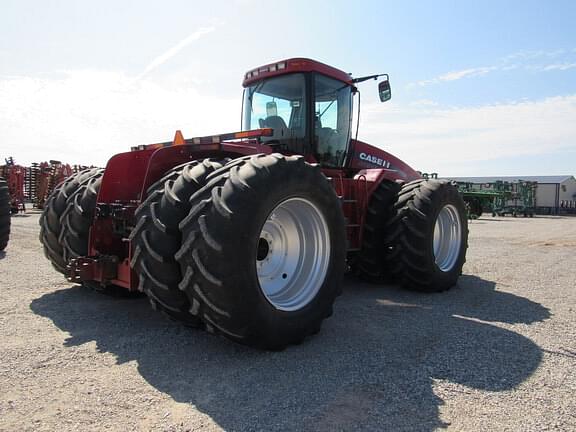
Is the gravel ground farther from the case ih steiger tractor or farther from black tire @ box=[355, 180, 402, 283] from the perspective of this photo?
black tire @ box=[355, 180, 402, 283]

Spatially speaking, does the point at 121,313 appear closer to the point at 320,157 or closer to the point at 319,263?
the point at 319,263

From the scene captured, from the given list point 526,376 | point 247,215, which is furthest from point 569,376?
point 247,215

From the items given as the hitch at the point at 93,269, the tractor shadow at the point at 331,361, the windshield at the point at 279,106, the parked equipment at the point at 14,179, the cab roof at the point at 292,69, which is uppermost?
the cab roof at the point at 292,69

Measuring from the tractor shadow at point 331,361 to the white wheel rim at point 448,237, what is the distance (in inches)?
56.2

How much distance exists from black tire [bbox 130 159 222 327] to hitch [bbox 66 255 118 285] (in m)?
0.57

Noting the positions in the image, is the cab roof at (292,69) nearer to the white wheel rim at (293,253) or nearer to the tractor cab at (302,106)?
the tractor cab at (302,106)

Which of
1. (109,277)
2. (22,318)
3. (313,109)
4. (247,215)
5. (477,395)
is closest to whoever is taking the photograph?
(477,395)

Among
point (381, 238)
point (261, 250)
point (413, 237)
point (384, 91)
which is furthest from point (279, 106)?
point (261, 250)

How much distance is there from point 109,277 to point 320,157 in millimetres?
3048

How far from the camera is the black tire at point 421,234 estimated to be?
217 inches

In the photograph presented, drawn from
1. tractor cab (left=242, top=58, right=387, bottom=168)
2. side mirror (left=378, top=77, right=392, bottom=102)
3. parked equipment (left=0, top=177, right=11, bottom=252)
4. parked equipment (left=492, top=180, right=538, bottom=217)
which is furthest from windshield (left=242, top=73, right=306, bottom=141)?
parked equipment (left=492, top=180, right=538, bottom=217)

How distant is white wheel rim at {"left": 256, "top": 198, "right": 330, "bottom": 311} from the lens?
3.83 metres

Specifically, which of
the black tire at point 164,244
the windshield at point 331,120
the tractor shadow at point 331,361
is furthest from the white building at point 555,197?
the black tire at point 164,244

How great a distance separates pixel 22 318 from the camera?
4.10m
